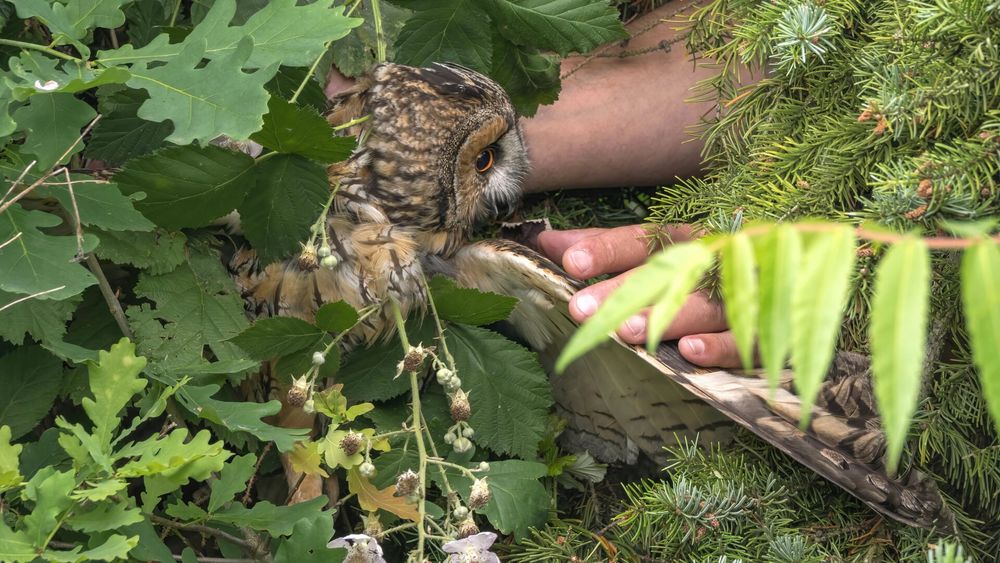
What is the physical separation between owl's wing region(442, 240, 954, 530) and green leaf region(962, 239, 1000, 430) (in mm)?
1127

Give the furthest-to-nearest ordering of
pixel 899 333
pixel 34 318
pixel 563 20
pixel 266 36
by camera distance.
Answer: pixel 563 20 → pixel 34 318 → pixel 266 36 → pixel 899 333

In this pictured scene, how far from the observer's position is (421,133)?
1.96 metres

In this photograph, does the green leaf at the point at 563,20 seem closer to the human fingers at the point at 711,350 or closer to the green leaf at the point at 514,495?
the human fingers at the point at 711,350

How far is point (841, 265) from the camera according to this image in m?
0.60

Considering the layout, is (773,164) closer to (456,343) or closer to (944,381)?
(944,381)

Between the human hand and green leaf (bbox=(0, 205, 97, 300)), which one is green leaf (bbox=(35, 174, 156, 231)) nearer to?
green leaf (bbox=(0, 205, 97, 300))

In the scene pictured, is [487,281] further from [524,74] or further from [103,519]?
[103,519]

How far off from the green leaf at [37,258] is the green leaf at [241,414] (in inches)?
10.1

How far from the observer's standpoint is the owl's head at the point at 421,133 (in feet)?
6.43

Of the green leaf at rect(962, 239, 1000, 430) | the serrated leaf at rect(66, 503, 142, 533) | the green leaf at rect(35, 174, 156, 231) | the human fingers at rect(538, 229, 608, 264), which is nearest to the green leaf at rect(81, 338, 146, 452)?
the serrated leaf at rect(66, 503, 142, 533)

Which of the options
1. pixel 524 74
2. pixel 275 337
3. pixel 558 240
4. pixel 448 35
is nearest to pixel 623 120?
pixel 558 240

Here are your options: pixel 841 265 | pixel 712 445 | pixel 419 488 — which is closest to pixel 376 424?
pixel 419 488

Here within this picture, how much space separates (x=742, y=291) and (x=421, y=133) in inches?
56.0

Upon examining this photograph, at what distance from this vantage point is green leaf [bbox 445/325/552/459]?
1953mm
